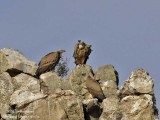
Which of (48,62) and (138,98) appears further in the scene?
(48,62)

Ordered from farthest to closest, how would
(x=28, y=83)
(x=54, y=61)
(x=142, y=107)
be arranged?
(x=54, y=61), (x=28, y=83), (x=142, y=107)

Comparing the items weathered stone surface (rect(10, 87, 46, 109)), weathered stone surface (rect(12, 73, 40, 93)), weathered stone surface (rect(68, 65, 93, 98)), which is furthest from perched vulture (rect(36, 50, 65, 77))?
weathered stone surface (rect(10, 87, 46, 109))

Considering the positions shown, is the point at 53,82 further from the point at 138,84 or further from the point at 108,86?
the point at 138,84

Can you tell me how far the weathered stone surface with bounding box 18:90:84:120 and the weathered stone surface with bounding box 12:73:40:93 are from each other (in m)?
1.93

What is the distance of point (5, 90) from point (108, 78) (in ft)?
20.8

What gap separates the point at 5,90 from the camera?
1753 inches

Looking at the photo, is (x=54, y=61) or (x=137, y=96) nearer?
(x=137, y=96)

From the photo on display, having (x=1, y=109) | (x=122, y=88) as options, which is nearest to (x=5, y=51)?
(x=1, y=109)

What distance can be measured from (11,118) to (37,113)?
1267mm

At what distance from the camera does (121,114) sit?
135ft

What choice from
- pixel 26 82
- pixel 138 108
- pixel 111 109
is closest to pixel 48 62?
pixel 26 82

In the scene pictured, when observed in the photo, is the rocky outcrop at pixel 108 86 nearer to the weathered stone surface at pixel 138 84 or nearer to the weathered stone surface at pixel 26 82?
the weathered stone surface at pixel 138 84

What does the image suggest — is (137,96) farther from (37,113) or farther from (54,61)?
(54,61)

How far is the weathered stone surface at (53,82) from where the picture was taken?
45344 mm
